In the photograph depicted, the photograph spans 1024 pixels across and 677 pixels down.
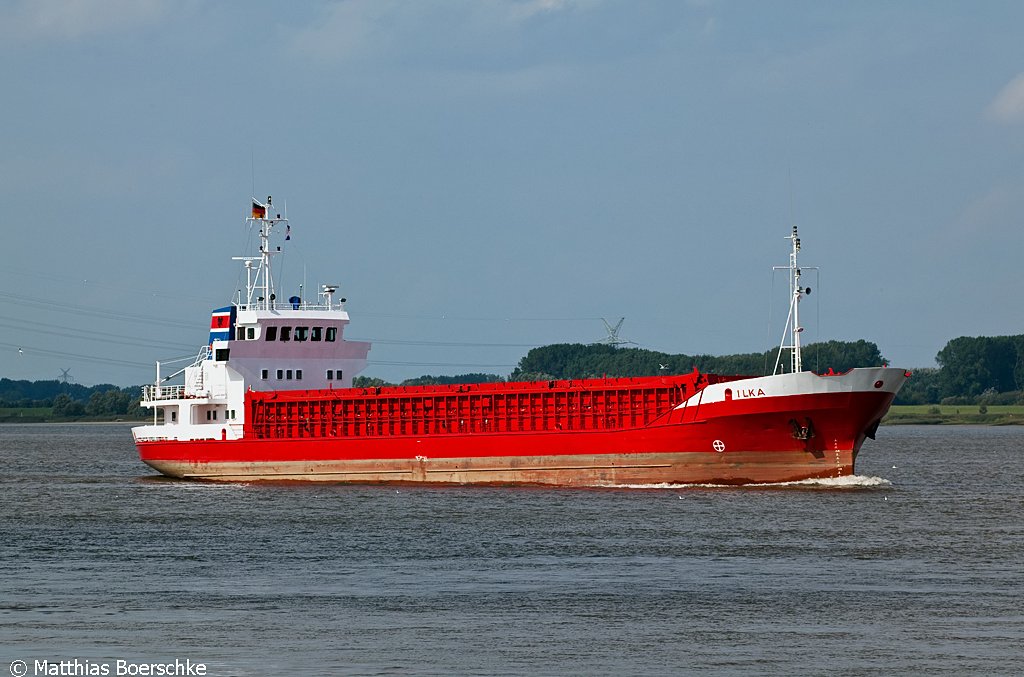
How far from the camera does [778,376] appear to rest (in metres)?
41.5

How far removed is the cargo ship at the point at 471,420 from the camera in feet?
139

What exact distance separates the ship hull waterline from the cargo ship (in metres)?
0.05

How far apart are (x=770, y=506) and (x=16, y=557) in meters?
19.8

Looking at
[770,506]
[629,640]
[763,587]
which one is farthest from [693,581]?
[770,506]

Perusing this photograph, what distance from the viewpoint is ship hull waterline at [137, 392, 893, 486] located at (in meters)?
42.5

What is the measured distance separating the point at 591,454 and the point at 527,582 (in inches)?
760

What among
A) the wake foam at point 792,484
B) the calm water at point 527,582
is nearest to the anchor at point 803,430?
the wake foam at point 792,484

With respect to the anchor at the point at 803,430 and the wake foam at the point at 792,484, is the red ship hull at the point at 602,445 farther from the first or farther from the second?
the wake foam at the point at 792,484

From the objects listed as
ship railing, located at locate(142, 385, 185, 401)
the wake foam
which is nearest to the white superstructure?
ship railing, located at locate(142, 385, 185, 401)

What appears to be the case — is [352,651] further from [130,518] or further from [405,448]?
[405,448]

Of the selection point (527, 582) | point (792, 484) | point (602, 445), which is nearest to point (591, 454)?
point (602, 445)

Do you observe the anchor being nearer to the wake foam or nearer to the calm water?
the wake foam

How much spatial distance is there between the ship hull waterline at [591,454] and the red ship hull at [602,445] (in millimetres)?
33

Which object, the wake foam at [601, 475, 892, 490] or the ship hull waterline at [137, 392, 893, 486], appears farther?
the wake foam at [601, 475, 892, 490]
